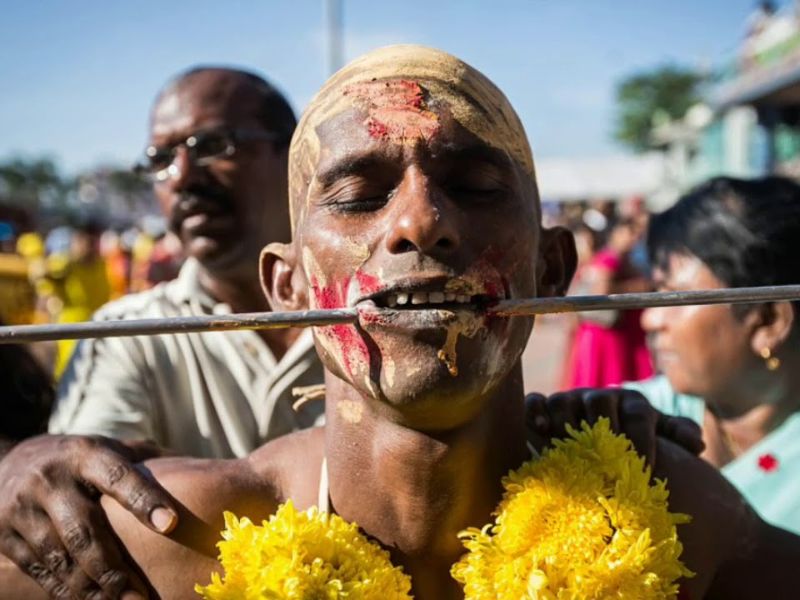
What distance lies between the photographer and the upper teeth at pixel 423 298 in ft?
5.69

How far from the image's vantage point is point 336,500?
1988 mm

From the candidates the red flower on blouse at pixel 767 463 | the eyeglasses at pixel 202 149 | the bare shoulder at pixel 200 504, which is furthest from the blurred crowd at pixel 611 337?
the bare shoulder at pixel 200 504

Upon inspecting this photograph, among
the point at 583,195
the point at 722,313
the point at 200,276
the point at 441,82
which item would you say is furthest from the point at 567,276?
the point at 583,195

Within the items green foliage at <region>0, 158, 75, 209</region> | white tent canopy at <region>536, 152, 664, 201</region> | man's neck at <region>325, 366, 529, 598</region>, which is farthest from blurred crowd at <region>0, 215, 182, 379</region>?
green foliage at <region>0, 158, 75, 209</region>

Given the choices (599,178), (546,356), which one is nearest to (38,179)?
(599,178)

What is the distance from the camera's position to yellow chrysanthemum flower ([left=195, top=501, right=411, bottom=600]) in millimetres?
1774

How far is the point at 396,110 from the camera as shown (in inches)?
73.3

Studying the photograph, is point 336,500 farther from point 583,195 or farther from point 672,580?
point 583,195

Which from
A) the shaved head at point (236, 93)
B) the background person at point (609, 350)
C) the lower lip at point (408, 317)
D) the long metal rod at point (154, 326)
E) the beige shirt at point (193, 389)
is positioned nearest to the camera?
the long metal rod at point (154, 326)

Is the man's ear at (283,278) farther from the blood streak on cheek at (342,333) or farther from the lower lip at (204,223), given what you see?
the lower lip at (204,223)

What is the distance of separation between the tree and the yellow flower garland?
229 ft

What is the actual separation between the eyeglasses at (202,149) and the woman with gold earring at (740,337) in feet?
5.15

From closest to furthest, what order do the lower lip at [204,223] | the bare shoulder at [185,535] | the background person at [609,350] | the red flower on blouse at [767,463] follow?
the bare shoulder at [185,535] < the red flower on blouse at [767,463] < the lower lip at [204,223] < the background person at [609,350]

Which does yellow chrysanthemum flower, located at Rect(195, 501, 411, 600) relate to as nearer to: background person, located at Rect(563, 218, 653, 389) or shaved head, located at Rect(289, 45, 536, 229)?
shaved head, located at Rect(289, 45, 536, 229)
